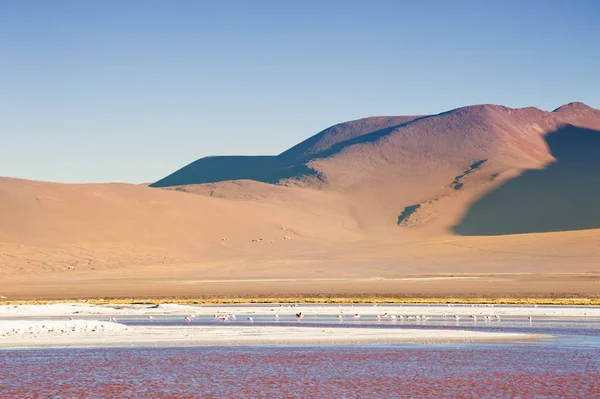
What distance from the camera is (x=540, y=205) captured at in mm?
137125

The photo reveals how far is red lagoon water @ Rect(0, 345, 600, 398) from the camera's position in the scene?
57.2 feet

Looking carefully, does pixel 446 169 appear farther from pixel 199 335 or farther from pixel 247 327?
pixel 199 335

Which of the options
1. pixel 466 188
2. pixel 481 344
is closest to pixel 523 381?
pixel 481 344

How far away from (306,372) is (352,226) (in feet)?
362

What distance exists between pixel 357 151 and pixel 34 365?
165m

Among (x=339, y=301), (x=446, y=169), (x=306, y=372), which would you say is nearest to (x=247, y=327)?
(x=306, y=372)


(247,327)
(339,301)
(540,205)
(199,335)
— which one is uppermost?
(540,205)

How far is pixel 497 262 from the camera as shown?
82.0 metres

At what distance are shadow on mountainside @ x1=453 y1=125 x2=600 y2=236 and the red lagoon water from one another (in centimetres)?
10510

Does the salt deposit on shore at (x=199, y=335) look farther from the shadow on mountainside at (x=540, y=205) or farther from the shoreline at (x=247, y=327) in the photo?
the shadow on mountainside at (x=540, y=205)

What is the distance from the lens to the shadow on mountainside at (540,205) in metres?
130

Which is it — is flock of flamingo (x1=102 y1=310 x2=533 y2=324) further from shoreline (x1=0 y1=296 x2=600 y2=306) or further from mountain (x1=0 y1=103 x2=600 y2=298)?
mountain (x1=0 y1=103 x2=600 y2=298)

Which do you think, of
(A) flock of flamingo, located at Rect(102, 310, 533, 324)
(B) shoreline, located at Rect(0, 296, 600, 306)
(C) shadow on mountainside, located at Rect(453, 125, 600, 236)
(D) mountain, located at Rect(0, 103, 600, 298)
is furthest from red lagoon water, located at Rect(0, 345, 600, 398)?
(C) shadow on mountainside, located at Rect(453, 125, 600, 236)

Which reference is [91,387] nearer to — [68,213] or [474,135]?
[68,213]
